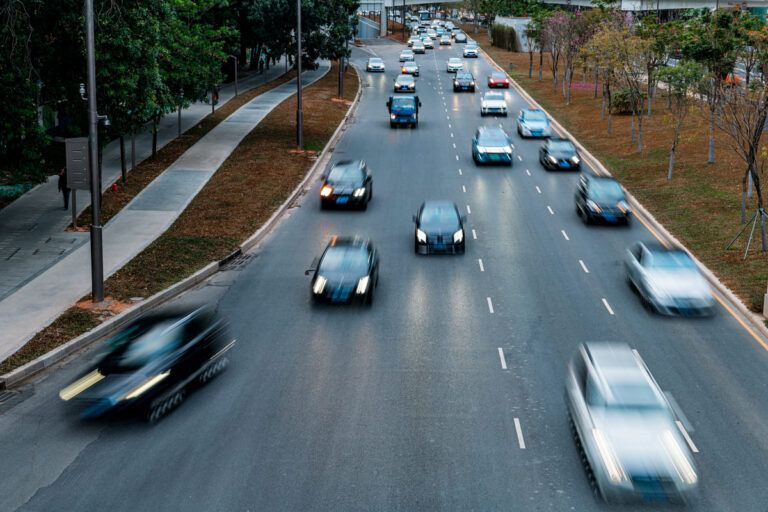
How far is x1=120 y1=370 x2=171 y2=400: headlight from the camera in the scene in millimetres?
15719

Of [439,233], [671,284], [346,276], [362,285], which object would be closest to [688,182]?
[439,233]

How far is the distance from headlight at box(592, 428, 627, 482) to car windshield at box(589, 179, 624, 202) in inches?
768

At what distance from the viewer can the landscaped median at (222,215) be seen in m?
21.8

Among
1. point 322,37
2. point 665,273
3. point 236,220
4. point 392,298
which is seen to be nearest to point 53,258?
point 236,220

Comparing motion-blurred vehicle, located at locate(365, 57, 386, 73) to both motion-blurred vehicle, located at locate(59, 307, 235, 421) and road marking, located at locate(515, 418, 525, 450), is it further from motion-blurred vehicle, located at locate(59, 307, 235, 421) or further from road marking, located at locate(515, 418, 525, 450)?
road marking, located at locate(515, 418, 525, 450)

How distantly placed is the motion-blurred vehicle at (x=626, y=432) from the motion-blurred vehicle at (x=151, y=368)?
23.2ft

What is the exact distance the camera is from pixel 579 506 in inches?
519

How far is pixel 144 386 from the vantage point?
15.9 meters

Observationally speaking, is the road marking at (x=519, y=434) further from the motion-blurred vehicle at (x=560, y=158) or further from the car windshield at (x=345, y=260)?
the motion-blurred vehicle at (x=560, y=158)

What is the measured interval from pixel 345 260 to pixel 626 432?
11.5 m

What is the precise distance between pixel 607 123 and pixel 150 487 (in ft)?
151

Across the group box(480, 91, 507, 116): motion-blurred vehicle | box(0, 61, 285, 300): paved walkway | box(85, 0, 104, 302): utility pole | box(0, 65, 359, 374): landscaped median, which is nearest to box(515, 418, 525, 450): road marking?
box(0, 65, 359, 374): landscaped median

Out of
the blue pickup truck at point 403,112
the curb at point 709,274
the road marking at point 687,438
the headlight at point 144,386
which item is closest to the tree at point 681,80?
the curb at point 709,274

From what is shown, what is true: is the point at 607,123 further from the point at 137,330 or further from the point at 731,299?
the point at 137,330
